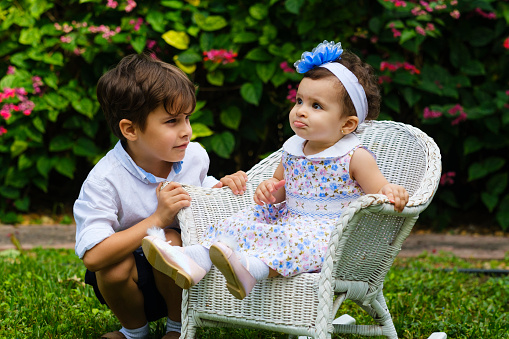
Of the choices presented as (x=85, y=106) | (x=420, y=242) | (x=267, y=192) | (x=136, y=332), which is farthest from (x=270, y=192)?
(x=85, y=106)

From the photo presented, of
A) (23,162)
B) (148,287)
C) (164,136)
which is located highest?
(164,136)

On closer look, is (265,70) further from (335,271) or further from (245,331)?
(335,271)

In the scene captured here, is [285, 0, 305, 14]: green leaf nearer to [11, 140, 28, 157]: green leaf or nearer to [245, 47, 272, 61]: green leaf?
[245, 47, 272, 61]: green leaf

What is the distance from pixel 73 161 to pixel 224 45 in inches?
55.7

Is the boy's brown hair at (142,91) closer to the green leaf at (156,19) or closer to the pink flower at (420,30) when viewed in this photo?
the green leaf at (156,19)

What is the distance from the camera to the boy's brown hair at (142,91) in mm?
2273

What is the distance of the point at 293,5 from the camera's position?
3963 mm

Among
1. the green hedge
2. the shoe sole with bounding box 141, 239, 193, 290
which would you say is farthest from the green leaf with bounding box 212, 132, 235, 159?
the shoe sole with bounding box 141, 239, 193, 290

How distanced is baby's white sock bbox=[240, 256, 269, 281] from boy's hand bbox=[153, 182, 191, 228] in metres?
0.41

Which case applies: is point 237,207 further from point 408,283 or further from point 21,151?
point 21,151

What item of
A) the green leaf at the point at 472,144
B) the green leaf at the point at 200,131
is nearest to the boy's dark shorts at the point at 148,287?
the green leaf at the point at 200,131

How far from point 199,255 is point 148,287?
0.47m

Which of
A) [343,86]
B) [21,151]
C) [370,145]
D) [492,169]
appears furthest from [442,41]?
[21,151]

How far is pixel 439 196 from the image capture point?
4.63 metres
